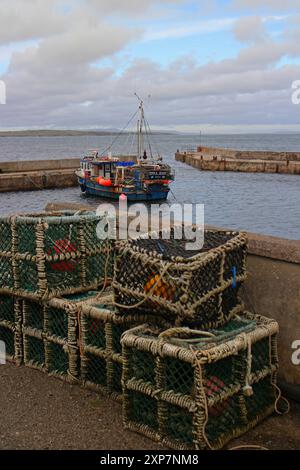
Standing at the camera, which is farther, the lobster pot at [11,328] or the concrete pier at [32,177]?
the concrete pier at [32,177]

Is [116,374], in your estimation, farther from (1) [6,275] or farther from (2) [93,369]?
(1) [6,275]

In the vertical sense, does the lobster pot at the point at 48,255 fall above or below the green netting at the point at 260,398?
above

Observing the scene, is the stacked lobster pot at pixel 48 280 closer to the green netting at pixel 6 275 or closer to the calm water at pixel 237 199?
the green netting at pixel 6 275

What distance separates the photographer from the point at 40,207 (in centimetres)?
4759

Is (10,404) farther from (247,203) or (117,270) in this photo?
(247,203)

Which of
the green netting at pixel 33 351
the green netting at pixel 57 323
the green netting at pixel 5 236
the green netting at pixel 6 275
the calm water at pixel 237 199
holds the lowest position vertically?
the calm water at pixel 237 199

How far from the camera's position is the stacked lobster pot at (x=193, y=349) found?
4127 mm

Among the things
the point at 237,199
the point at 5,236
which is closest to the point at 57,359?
the point at 5,236

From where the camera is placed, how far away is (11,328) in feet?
19.4

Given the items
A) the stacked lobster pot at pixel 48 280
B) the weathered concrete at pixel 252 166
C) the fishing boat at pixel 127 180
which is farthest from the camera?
the weathered concrete at pixel 252 166

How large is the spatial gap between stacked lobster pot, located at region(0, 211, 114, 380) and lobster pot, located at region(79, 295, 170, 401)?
13 centimetres

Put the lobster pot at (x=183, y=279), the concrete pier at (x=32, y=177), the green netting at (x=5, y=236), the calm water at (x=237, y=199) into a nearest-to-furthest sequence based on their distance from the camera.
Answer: the lobster pot at (x=183, y=279)
the green netting at (x=5, y=236)
the calm water at (x=237, y=199)
the concrete pier at (x=32, y=177)

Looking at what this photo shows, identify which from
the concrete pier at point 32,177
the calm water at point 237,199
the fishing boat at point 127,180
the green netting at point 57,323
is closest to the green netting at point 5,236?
the green netting at point 57,323

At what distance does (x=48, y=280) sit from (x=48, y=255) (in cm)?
26
